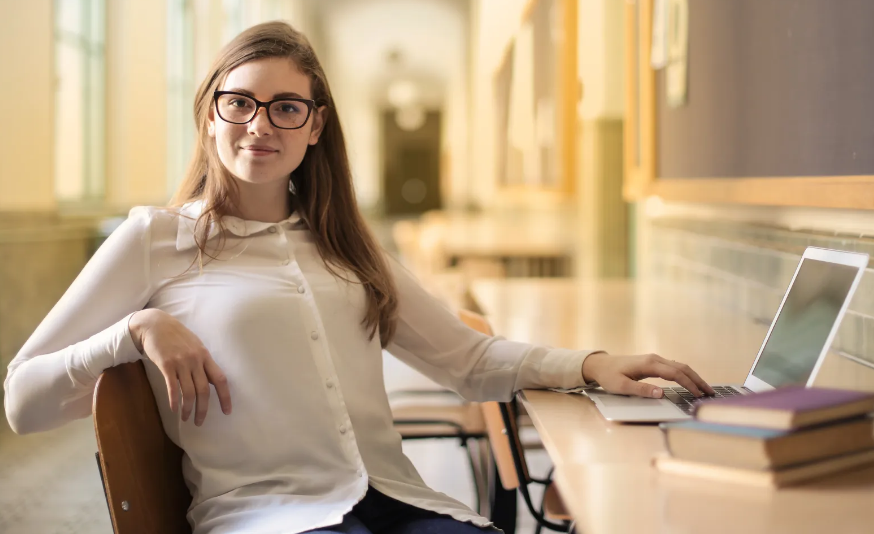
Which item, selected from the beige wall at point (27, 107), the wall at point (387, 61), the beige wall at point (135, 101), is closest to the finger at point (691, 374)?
the beige wall at point (27, 107)

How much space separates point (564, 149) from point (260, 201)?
407cm

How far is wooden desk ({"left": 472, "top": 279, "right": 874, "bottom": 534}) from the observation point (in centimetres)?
86

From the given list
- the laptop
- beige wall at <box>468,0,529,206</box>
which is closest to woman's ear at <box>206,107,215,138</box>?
the laptop

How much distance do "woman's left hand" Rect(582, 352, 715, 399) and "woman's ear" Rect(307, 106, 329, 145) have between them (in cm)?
66

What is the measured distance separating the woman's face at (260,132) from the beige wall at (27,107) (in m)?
2.50

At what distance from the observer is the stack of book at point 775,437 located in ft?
3.08

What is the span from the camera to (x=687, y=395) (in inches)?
55.5

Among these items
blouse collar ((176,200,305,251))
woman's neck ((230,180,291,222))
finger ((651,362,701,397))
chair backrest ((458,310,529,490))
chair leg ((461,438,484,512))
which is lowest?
chair leg ((461,438,484,512))

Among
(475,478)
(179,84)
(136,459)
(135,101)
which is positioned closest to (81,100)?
(135,101)

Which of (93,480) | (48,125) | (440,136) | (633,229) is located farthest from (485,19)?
(440,136)

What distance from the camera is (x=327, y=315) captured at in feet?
4.83

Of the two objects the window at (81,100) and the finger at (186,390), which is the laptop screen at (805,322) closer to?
the finger at (186,390)

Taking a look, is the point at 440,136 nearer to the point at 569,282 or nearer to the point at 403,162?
the point at 403,162

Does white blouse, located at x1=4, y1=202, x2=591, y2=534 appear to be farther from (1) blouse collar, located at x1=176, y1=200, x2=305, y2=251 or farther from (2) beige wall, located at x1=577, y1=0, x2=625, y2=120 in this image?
(2) beige wall, located at x1=577, y1=0, x2=625, y2=120
